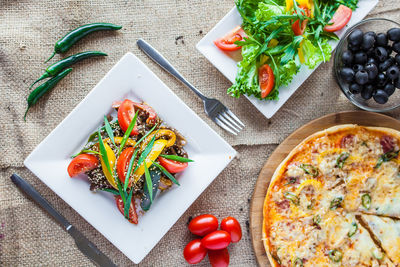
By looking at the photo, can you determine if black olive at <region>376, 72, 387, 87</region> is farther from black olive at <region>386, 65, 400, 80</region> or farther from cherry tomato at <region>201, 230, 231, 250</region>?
cherry tomato at <region>201, 230, 231, 250</region>

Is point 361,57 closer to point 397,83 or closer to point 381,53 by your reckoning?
point 381,53

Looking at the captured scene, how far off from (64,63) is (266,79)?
1.65 m

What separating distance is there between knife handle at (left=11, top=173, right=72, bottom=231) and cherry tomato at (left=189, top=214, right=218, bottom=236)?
100 centimetres

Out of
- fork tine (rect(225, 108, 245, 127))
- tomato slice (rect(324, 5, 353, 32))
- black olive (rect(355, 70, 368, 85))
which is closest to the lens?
black olive (rect(355, 70, 368, 85))

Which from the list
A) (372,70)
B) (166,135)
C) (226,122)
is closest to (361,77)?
(372,70)

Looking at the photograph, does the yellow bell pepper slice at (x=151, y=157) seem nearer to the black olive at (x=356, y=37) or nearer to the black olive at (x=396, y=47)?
the black olive at (x=356, y=37)

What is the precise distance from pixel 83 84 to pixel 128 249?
1.40 m

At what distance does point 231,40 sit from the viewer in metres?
3.03

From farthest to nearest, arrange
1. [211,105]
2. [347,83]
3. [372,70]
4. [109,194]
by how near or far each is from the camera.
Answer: [211,105] < [109,194] < [347,83] < [372,70]

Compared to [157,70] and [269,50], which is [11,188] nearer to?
[157,70]

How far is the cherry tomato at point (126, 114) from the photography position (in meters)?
2.91

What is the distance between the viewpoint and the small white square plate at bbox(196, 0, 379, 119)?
301 cm

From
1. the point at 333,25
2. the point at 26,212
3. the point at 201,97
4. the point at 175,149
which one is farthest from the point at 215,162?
the point at 26,212

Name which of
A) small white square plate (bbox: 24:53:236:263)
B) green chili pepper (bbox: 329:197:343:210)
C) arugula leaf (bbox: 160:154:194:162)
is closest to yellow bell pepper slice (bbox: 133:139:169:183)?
arugula leaf (bbox: 160:154:194:162)
